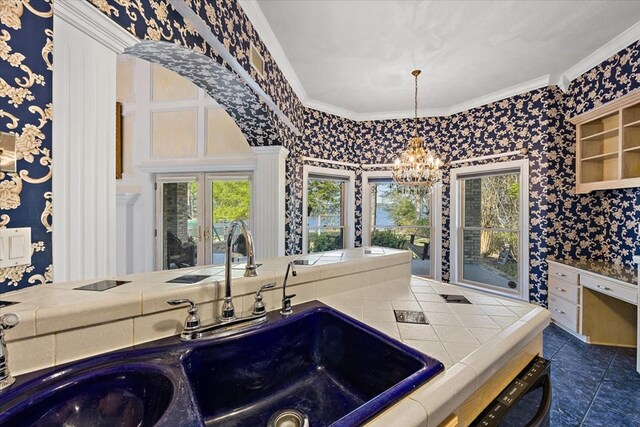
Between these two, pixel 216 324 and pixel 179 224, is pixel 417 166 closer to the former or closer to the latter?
pixel 216 324

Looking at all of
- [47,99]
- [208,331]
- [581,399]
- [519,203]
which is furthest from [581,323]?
[47,99]

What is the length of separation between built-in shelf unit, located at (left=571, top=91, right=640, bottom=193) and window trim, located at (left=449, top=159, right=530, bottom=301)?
1.76 feet

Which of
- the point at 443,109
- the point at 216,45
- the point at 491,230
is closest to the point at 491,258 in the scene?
the point at 491,230

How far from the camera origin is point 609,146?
3049 millimetres

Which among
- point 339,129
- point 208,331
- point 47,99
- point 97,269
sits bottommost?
point 208,331

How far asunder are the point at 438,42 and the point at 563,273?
285cm

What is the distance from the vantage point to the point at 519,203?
3764 millimetres

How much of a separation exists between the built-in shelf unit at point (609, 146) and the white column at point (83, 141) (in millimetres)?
4026

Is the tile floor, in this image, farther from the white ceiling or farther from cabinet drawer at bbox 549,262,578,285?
the white ceiling

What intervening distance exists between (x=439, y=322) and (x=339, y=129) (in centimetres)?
384

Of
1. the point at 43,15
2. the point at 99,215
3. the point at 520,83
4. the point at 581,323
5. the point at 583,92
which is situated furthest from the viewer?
the point at 520,83

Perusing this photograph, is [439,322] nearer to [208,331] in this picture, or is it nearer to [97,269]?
[208,331]

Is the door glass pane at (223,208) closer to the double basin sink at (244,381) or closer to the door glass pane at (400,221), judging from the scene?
the door glass pane at (400,221)

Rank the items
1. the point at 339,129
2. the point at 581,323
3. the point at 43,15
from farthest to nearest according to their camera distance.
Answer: the point at 339,129
the point at 581,323
the point at 43,15
